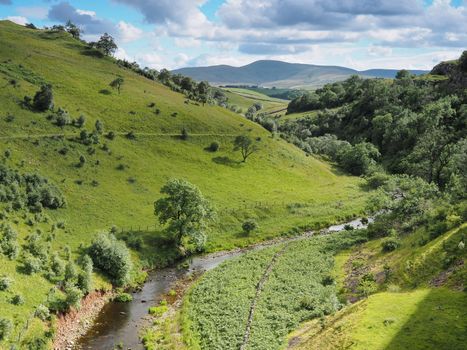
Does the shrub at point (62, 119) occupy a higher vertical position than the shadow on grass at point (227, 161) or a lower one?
higher

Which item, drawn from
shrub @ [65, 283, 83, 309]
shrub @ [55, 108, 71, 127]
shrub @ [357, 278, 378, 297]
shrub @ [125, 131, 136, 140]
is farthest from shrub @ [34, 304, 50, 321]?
shrub @ [125, 131, 136, 140]

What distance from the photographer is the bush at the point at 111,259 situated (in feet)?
211

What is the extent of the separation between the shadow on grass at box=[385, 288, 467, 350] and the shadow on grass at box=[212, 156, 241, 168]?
287ft

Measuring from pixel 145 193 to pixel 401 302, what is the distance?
66227 millimetres

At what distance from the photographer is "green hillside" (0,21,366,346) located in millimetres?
74875

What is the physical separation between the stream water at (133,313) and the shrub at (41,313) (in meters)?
4.51

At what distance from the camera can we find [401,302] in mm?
41500

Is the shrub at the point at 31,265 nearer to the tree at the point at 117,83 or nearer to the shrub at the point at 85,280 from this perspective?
the shrub at the point at 85,280

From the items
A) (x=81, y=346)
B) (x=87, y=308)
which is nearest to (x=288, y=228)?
(x=87, y=308)

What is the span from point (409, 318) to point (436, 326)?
248 cm

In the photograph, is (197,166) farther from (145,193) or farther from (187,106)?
(187,106)

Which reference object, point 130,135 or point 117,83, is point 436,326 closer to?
point 130,135

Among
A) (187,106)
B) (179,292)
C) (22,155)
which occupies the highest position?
(187,106)

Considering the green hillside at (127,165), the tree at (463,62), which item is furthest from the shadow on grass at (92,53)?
the tree at (463,62)
